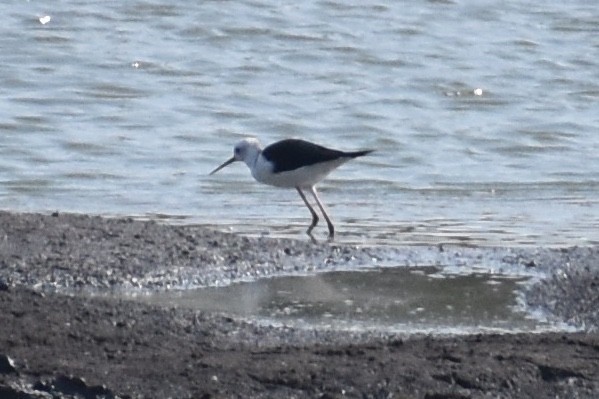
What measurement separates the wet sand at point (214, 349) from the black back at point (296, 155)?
226cm

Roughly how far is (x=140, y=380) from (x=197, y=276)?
2627 millimetres

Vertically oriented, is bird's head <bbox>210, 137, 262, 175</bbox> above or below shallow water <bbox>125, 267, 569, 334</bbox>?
below

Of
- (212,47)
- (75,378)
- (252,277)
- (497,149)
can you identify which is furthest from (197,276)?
(212,47)

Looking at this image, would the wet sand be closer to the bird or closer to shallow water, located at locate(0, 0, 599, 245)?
the bird

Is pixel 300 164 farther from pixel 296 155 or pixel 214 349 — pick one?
pixel 214 349

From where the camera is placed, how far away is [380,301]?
8391 millimetres

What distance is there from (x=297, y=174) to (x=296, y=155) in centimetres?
13

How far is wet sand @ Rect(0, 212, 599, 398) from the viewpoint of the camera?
20.5 ft

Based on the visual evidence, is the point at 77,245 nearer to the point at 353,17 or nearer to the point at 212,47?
the point at 212,47

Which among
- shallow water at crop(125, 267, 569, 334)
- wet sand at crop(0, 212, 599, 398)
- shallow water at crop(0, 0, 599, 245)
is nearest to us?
wet sand at crop(0, 212, 599, 398)

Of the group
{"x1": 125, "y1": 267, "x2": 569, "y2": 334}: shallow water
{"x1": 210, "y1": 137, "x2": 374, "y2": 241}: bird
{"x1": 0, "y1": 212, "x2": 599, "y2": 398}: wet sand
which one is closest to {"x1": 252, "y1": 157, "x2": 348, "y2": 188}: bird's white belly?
{"x1": 210, "y1": 137, "x2": 374, "y2": 241}: bird

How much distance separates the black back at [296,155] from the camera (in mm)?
11281

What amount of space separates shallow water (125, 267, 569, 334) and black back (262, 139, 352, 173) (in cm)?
214

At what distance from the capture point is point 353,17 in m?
21.3
